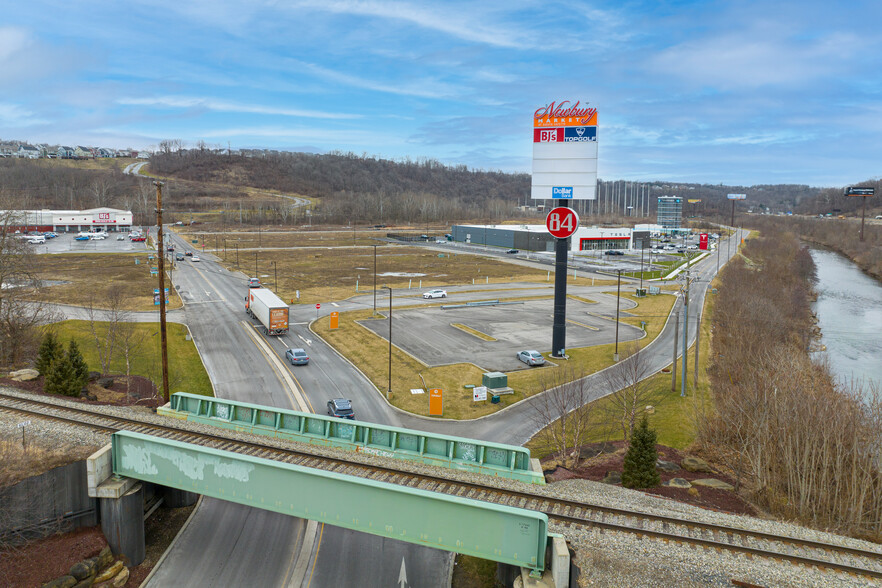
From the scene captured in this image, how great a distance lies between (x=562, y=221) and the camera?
160 feet

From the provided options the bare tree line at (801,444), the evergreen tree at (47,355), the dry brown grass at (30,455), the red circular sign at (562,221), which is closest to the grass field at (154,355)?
the evergreen tree at (47,355)

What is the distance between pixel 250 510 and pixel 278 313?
3146 centimetres

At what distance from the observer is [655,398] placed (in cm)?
4262

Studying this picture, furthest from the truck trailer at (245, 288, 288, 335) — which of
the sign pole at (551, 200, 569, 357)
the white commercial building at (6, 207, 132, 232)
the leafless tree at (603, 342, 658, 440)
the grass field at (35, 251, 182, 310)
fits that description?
the white commercial building at (6, 207, 132, 232)

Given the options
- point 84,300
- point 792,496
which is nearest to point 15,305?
point 84,300

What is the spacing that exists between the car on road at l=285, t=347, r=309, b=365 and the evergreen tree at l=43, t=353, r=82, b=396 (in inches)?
642

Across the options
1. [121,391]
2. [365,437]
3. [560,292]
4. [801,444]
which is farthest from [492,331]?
[801,444]

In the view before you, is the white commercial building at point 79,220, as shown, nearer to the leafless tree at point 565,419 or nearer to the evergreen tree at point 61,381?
the evergreen tree at point 61,381

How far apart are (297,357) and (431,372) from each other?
443 inches

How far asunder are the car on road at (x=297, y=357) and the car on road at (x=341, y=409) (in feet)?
36.1

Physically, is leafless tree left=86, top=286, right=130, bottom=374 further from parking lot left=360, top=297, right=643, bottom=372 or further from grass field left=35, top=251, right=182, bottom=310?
parking lot left=360, top=297, right=643, bottom=372

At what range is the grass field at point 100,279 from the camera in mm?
70625

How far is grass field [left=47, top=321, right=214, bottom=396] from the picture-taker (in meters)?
43.6

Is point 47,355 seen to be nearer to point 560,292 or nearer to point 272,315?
point 272,315
